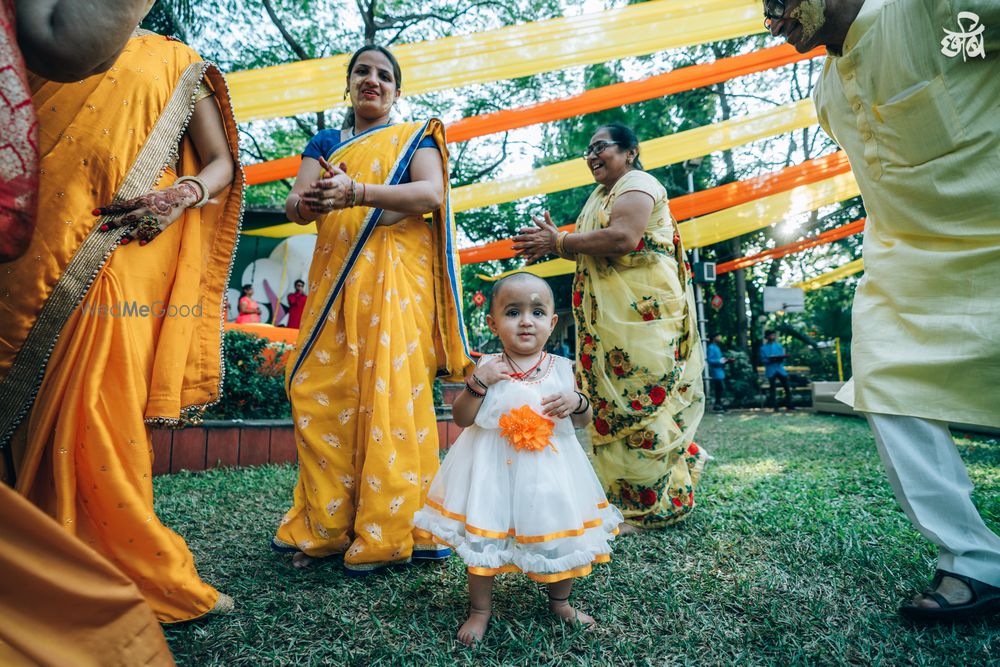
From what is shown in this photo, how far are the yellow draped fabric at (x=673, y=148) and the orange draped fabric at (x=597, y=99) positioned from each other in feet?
2.96

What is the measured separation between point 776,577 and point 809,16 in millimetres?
1746

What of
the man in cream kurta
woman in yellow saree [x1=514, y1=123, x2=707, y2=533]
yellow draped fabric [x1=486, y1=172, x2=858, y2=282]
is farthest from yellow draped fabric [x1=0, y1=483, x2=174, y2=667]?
yellow draped fabric [x1=486, y1=172, x2=858, y2=282]

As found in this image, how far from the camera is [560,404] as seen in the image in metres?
1.58

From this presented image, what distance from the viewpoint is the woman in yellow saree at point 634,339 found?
8.05 ft

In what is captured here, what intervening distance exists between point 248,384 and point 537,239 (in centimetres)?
287

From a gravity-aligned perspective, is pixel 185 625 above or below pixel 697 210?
below

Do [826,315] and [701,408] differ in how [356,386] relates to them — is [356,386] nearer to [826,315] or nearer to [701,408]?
[701,408]

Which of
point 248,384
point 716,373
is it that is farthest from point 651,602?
point 716,373

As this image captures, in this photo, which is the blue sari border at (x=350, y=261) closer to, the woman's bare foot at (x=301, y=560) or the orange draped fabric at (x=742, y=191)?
the woman's bare foot at (x=301, y=560)

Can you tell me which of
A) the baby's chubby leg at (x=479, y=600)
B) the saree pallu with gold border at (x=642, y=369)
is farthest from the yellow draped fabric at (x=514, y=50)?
the baby's chubby leg at (x=479, y=600)

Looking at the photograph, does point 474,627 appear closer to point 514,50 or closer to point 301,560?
point 301,560

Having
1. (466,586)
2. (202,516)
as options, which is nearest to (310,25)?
(202,516)

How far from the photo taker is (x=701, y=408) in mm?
2727

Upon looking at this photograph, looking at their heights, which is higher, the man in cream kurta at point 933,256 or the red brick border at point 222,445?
the man in cream kurta at point 933,256
